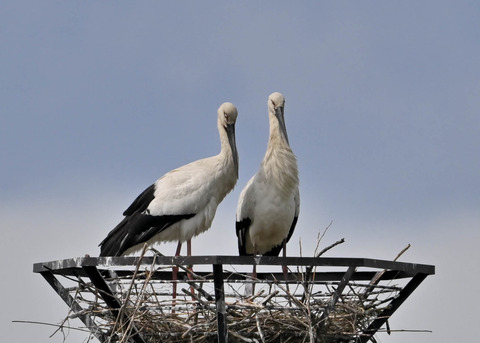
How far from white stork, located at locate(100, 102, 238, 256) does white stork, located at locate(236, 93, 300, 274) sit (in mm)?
407

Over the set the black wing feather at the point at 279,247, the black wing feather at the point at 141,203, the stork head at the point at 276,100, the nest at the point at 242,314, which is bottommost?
the nest at the point at 242,314

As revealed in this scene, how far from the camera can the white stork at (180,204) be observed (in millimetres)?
10113

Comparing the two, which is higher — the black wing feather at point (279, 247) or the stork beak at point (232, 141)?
the stork beak at point (232, 141)

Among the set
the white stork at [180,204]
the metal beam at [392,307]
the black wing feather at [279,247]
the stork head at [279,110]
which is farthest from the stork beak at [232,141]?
the metal beam at [392,307]

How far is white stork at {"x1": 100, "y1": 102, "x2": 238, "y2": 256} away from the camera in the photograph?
10.1m

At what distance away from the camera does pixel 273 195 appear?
11.0 metres

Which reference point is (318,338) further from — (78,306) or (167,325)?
(78,306)

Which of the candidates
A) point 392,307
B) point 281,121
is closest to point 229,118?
point 281,121

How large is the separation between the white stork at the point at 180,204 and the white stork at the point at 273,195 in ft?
1.33

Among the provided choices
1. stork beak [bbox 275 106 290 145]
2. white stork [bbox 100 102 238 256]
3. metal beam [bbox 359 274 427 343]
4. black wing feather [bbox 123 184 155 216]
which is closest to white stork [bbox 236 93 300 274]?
stork beak [bbox 275 106 290 145]

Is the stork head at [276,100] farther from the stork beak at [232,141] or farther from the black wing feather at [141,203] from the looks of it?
the black wing feather at [141,203]

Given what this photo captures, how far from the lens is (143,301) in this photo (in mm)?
8305

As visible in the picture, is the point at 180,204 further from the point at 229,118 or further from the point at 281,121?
the point at 281,121

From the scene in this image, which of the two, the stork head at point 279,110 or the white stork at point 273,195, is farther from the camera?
the stork head at point 279,110
